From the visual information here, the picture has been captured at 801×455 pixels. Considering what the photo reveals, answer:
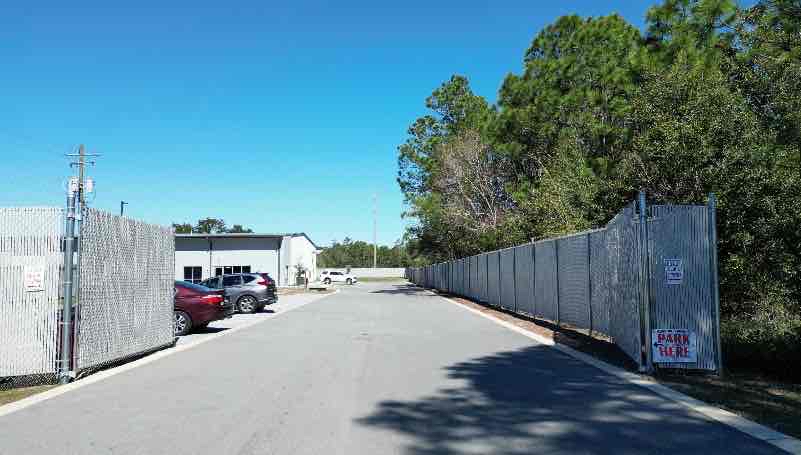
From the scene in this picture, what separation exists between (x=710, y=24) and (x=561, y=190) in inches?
288

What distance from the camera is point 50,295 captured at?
909cm

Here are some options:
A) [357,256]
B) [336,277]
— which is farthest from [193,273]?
[357,256]

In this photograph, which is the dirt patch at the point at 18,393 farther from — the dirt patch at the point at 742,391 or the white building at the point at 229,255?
the white building at the point at 229,255

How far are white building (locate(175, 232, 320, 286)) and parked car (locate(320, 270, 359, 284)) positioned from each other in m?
10.3

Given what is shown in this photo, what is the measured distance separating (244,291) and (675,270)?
18.7 m

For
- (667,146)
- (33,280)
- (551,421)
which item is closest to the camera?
(551,421)

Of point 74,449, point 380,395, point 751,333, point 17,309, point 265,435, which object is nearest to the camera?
point 74,449

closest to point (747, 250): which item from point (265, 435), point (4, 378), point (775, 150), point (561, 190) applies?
point (775, 150)

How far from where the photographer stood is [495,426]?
20.7 feet

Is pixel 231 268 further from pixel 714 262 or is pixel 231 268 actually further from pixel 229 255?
pixel 714 262

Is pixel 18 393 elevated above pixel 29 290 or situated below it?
below

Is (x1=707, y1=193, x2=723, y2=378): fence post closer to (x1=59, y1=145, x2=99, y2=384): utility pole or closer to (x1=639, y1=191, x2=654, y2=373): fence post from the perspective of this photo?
(x1=639, y1=191, x2=654, y2=373): fence post

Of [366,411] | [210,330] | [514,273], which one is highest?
[514,273]

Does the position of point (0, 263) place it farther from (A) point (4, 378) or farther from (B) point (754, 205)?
(B) point (754, 205)
